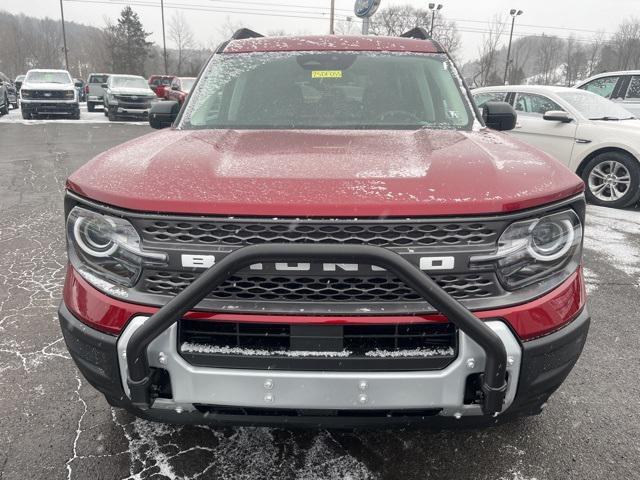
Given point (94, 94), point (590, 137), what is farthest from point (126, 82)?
point (590, 137)

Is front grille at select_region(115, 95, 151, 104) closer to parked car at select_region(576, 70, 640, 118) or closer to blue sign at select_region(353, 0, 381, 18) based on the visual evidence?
blue sign at select_region(353, 0, 381, 18)

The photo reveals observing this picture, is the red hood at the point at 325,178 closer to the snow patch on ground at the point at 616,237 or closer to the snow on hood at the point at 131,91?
the snow patch on ground at the point at 616,237

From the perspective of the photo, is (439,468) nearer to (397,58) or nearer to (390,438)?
(390,438)

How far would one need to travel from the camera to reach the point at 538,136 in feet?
24.9

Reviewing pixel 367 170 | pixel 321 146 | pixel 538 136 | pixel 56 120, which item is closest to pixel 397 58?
pixel 321 146

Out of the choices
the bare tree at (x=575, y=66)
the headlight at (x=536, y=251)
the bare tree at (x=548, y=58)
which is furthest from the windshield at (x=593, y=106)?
the bare tree at (x=548, y=58)

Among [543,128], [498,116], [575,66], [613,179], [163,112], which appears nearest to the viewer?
[498,116]

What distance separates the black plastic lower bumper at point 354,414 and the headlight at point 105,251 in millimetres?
A: 181

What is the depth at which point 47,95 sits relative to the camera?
60.1 ft

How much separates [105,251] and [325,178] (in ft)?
2.59

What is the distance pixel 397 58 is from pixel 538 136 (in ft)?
17.5

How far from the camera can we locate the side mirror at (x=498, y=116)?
3.07 m

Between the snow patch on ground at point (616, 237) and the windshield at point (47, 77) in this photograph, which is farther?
the windshield at point (47, 77)

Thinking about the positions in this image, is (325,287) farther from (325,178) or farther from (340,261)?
(325,178)
